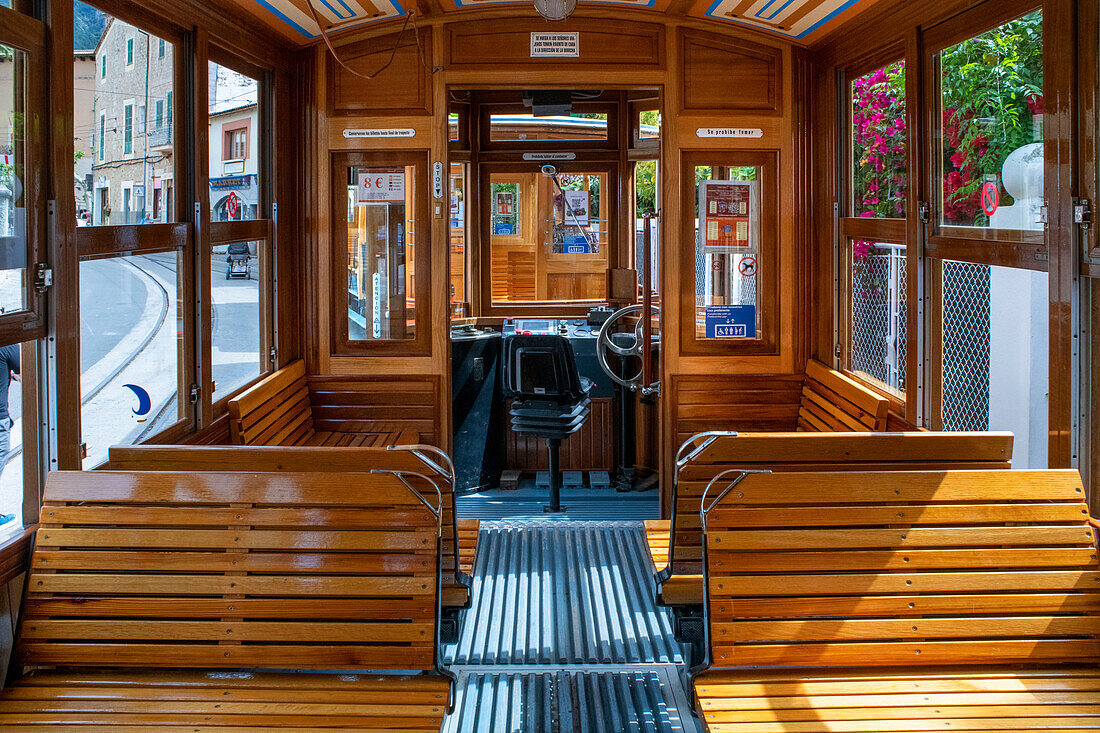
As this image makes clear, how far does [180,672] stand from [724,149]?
13.4 ft

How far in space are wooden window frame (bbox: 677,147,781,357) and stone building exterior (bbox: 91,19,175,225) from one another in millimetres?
2813

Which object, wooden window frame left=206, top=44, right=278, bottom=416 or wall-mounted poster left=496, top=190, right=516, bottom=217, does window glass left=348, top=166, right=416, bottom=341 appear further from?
wall-mounted poster left=496, top=190, right=516, bottom=217

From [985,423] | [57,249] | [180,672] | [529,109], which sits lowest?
[180,672]

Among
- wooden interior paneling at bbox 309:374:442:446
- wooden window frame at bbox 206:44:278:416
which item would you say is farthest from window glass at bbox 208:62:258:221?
wooden interior paneling at bbox 309:374:442:446

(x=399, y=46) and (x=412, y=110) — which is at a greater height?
(x=399, y=46)

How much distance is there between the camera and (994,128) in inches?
155

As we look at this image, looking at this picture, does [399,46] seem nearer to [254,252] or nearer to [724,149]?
[254,252]

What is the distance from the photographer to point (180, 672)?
119 inches

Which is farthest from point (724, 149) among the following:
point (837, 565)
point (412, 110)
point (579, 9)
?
point (837, 565)

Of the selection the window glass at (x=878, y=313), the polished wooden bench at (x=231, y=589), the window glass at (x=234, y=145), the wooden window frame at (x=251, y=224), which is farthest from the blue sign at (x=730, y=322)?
the polished wooden bench at (x=231, y=589)

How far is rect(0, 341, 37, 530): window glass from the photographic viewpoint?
316cm

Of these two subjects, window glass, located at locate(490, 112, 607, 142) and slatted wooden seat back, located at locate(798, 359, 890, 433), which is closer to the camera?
slatted wooden seat back, located at locate(798, 359, 890, 433)

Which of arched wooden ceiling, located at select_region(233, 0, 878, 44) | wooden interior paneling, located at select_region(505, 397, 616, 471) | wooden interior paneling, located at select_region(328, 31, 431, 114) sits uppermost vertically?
arched wooden ceiling, located at select_region(233, 0, 878, 44)

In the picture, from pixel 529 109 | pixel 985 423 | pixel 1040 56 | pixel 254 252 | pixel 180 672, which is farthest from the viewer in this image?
pixel 529 109
